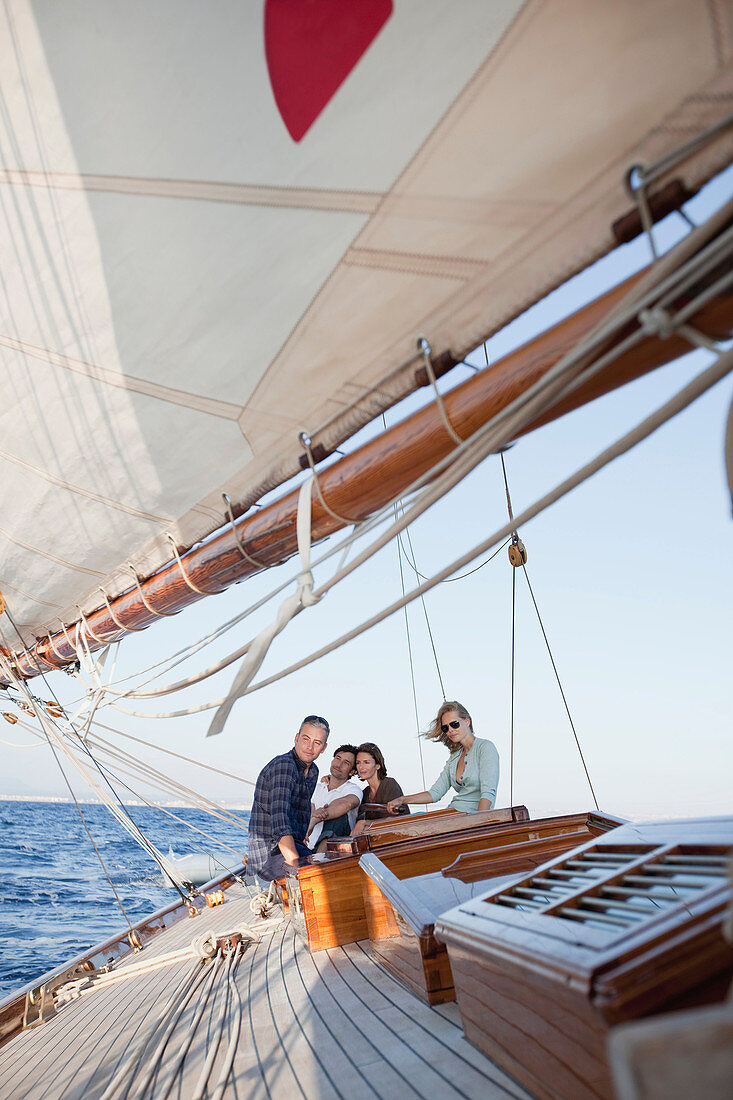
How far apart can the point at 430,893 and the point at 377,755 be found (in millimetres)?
2895

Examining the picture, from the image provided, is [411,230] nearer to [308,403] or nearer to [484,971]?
[308,403]

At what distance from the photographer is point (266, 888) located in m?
4.74

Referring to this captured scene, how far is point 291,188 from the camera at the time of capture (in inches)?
Answer: 66.6

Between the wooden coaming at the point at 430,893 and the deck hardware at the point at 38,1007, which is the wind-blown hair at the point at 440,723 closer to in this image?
the wooden coaming at the point at 430,893

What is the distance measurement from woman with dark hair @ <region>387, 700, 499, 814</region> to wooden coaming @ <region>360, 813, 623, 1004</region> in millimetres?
1153

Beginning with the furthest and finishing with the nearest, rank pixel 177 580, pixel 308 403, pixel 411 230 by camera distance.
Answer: pixel 177 580 → pixel 308 403 → pixel 411 230

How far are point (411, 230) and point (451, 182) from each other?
0.44 ft

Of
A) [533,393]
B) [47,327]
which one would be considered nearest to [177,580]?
[47,327]

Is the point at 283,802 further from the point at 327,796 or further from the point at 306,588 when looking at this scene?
the point at 306,588

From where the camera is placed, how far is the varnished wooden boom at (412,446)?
1413 millimetres

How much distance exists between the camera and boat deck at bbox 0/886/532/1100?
1.73 m

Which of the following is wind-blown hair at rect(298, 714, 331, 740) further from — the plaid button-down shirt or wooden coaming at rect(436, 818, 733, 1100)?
wooden coaming at rect(436, 818, 733, 1100)

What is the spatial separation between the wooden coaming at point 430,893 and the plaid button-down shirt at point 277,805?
0.94 m

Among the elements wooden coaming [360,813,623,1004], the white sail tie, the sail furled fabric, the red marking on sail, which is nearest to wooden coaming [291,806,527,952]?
wooden coaming [360,813,623,1004]
